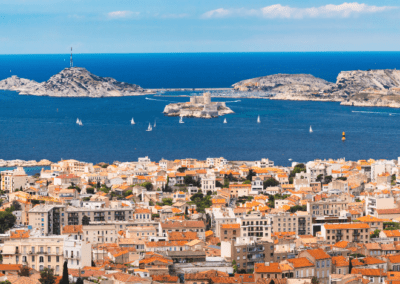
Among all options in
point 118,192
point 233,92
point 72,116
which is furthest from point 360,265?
point 233,92

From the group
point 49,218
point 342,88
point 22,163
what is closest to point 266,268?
point 49,218

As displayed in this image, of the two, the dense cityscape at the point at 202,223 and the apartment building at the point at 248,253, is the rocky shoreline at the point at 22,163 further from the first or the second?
the apartment building at the point at 248,253

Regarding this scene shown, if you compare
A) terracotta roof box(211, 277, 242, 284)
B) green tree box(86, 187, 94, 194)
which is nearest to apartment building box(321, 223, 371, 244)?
terracotta roof box(211, 277, 242, 284)

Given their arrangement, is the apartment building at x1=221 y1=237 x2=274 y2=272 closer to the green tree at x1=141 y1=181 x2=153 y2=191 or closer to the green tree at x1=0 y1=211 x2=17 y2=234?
the green tree at x1=0 y1=211 x2=17 y2=234

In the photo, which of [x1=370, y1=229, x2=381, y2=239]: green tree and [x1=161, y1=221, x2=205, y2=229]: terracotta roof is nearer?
[x1=370, y1=229, x2=381, y2=239]: green tree

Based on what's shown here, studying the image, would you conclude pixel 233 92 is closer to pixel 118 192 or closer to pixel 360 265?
pixel 118 192

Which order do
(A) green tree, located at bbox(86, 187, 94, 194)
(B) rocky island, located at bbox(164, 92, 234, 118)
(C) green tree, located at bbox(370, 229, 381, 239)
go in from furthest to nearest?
1. (B) rocky island, located at bbox(164, 92, 234, 118)
2. (A) green tree, located at bbox(86, 187, 94, 194)
3. (C) green tree, located at bbox(370, 229, 381, 239)

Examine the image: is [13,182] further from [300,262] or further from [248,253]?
[300,262]
